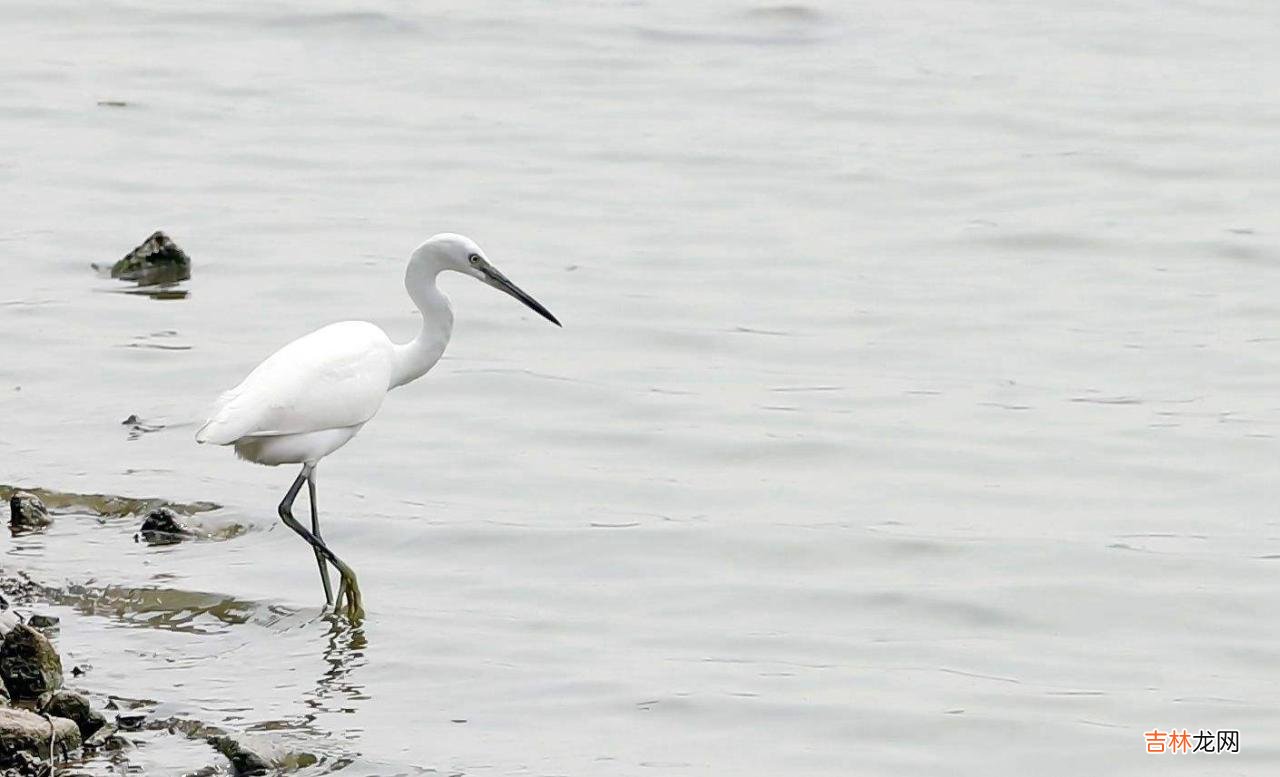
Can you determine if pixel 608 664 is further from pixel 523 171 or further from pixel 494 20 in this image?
pixel 494 20

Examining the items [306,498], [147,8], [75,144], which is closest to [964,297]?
[306,498]

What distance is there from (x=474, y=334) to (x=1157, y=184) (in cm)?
521

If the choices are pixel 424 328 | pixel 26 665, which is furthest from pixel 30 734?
pixel 424 328

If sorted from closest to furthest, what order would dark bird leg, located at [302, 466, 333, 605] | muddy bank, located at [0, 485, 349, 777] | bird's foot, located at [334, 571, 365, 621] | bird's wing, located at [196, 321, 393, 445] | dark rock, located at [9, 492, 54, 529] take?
1. muddy bank, located at [0, 485, 349, 777]
2. bird's wing, located at [196, 321, 393, 445]
3. bird's foot, located at [334, 571, 365, 621]
4. dark bird leg, located at [302, 466, 333, 605]
5. dark rock, located at [9, 492, 54, 529]

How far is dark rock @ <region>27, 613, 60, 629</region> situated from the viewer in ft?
22.5

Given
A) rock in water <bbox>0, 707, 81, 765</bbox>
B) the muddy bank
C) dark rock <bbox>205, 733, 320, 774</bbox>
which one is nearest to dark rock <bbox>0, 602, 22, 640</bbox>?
the muddy bank

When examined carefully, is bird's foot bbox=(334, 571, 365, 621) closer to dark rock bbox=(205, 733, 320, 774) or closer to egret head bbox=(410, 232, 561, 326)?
egret head bbox=(410, 232, 561, 326)

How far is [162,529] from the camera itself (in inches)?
316

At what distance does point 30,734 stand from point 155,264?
6.36 m

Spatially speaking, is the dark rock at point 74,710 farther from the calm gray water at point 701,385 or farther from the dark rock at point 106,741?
the calm gray water at point 701,385

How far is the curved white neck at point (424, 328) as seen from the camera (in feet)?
25.8

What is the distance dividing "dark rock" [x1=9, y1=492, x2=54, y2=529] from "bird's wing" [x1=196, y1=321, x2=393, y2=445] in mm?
1071

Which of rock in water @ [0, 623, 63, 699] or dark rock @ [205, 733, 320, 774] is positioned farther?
rock in water @ [0, 623, 63, 699]

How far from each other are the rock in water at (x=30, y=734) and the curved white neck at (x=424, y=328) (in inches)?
95.7
